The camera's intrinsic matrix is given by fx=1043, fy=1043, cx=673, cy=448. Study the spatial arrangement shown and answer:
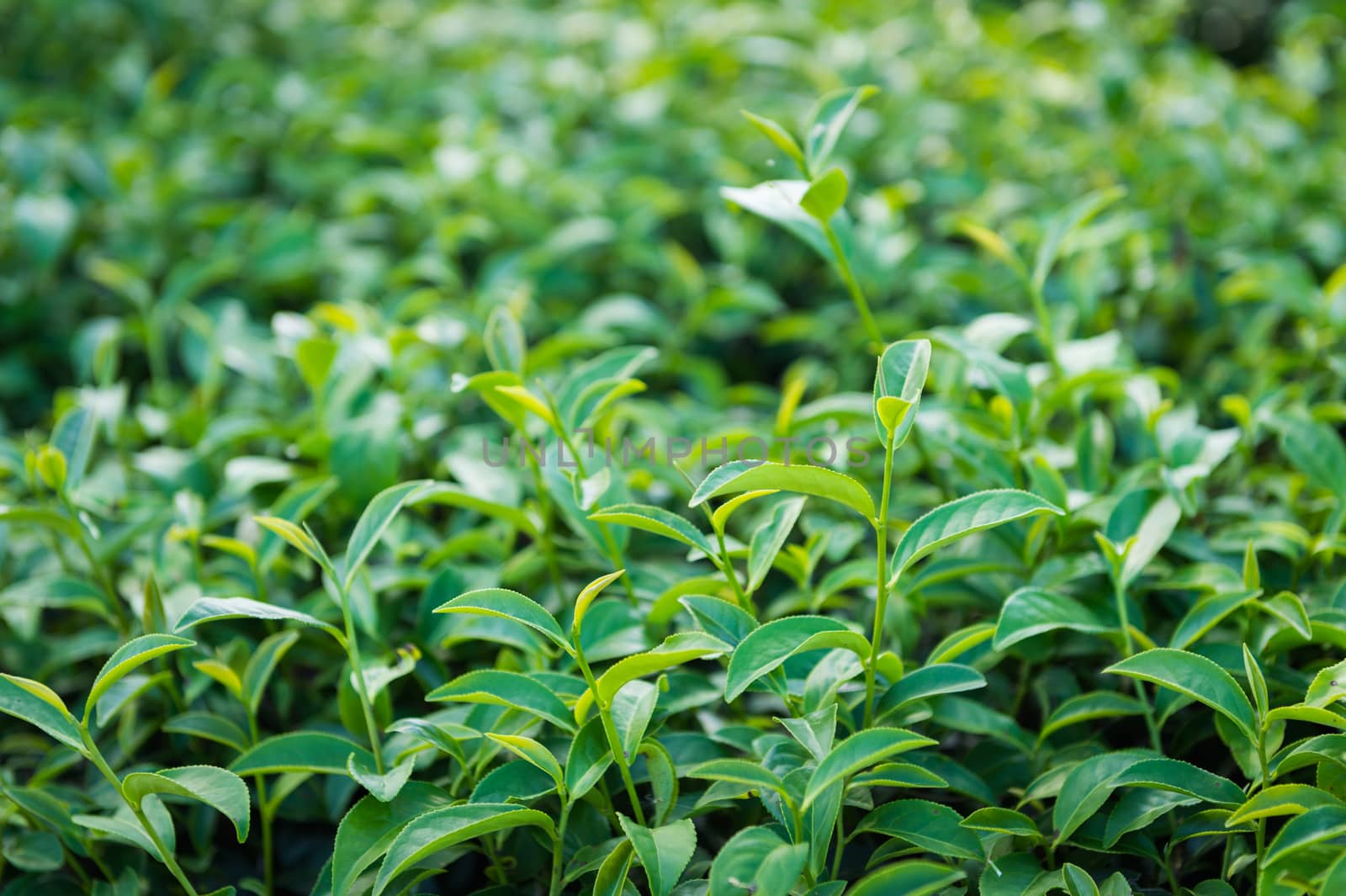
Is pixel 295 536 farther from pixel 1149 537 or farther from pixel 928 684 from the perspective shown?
pixel 1149 537

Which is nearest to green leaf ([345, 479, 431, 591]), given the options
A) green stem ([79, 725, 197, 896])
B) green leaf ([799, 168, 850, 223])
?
green stem ([79, 725, 197, 896])

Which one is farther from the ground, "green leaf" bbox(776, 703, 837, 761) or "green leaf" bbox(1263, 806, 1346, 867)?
"green leaf" bbox(1263, 806, 1346, 867)

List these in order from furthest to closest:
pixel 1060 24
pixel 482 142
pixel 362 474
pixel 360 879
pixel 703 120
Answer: pixel 1060 24 → pixel 703 120 → pixel 482 142 → pixel 362 474 → pixel 360 879

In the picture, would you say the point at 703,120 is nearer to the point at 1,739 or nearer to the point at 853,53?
the point at 853,53

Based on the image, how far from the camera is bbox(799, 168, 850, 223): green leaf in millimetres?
987

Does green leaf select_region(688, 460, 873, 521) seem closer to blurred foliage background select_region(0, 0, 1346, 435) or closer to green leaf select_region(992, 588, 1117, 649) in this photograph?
green leaf select_region(992, 588, 1117, 649)

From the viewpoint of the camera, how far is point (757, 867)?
2.56 feet

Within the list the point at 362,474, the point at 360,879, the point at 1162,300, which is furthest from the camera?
the point at 1162,300

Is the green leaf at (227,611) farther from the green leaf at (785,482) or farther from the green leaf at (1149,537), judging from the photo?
the green leaf at (1149,537)

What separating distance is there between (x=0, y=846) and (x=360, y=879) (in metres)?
0.42

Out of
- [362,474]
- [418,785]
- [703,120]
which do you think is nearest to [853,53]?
[703,120]

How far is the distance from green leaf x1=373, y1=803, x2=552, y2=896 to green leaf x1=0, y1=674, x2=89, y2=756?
0.27m

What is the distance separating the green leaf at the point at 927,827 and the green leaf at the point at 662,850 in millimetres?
159

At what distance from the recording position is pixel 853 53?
2191 millimetres
